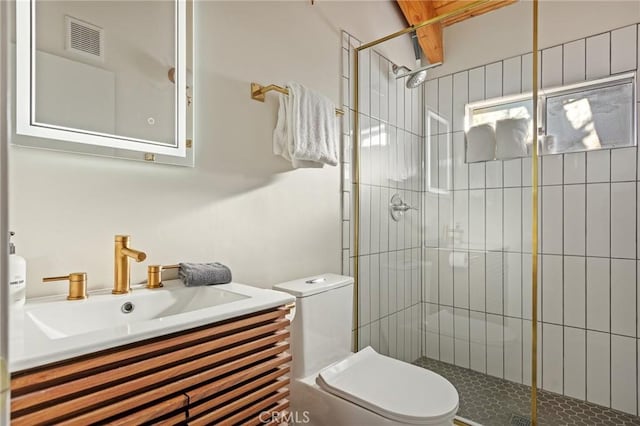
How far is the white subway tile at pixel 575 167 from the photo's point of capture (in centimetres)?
207

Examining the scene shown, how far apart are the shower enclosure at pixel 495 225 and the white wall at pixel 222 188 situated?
0.26 meters

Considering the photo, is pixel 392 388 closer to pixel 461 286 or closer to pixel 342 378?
pixel 342 378

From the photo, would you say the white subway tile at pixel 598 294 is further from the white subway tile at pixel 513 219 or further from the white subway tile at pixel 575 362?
the white subway tile at pixel 513 219

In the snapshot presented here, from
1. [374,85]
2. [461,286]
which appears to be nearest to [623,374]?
[461,286]

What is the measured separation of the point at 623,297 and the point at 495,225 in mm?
943

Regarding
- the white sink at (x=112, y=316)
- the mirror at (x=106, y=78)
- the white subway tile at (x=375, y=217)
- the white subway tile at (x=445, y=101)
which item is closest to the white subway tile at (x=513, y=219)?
the white subway tile at (x=445, y=101)

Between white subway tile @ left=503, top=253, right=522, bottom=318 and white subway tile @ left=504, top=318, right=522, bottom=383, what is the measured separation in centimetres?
5

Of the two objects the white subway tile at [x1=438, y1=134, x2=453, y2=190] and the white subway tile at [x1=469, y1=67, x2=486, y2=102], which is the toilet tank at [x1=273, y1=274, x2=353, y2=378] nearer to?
the white subway tile at [x1=438, y1=134, x2=453, y2=190]

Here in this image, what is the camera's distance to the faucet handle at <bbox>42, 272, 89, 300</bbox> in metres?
0.95

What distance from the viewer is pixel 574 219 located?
2.09 meters

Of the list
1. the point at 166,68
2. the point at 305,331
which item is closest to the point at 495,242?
the point at 305,331

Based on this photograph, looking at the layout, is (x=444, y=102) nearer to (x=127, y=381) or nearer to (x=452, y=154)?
(x=452, y=154)

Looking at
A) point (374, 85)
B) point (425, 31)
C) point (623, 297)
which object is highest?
point (425, 31)

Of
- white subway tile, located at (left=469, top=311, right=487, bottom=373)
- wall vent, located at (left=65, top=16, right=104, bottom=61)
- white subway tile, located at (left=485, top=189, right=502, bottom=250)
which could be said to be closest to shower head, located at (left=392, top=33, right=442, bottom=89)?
white subway tile, located at (left=485, top=189, right=502, bottom=250)
